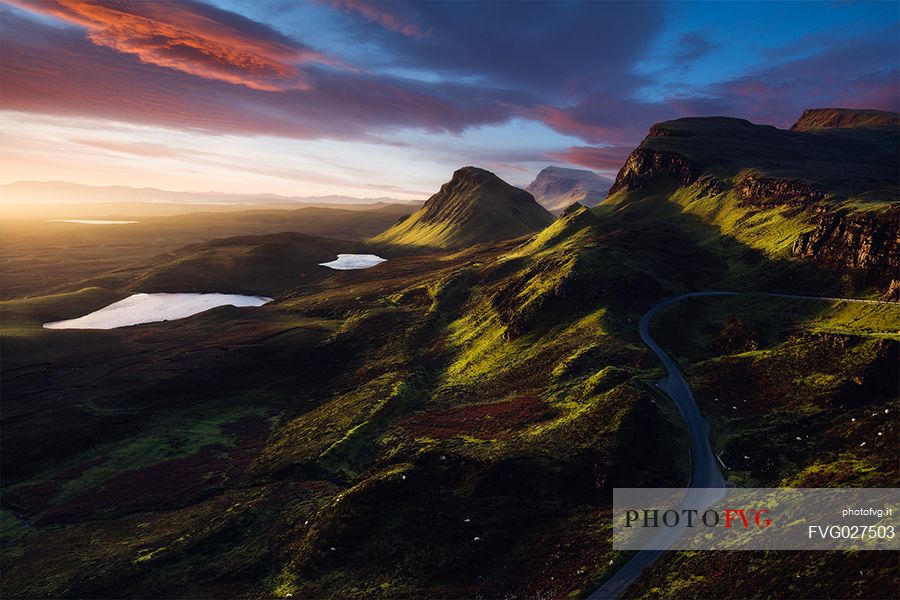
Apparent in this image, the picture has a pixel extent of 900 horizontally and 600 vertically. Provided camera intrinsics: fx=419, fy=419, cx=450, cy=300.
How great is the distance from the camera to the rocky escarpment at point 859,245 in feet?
238

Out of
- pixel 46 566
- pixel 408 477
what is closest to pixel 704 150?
pixel 408 477

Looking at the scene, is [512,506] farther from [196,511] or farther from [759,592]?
[196,511]

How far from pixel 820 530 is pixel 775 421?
67.8 feet

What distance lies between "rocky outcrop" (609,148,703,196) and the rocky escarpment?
8369cm

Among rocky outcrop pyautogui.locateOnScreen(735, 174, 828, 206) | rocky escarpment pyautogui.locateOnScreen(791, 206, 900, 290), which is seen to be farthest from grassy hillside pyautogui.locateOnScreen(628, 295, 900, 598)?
rocky outcrop pyautogui.locateOnScreen(735, 174, 828, 206)

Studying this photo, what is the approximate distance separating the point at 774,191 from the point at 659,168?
67.4 m

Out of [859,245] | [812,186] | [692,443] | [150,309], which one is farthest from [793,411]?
[150,309]

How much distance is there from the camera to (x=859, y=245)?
7950 centimetres

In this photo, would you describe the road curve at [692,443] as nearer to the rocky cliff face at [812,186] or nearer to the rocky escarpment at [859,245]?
the rocky escarpment at [859,245]

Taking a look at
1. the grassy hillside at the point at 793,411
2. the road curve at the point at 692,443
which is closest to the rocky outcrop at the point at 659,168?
the road curve at the point at 692,443

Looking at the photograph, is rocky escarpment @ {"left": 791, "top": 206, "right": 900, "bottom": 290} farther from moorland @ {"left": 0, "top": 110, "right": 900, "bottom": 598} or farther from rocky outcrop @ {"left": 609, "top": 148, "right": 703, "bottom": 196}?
rocky outcrop @ {"left": 609, "top": 148, "right": 703, "bottom": 196}

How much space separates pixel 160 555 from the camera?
45.2m

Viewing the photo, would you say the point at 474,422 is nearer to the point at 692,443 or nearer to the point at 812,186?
the point at 692,443

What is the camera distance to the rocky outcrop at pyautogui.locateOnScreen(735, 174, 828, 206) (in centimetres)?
11481
